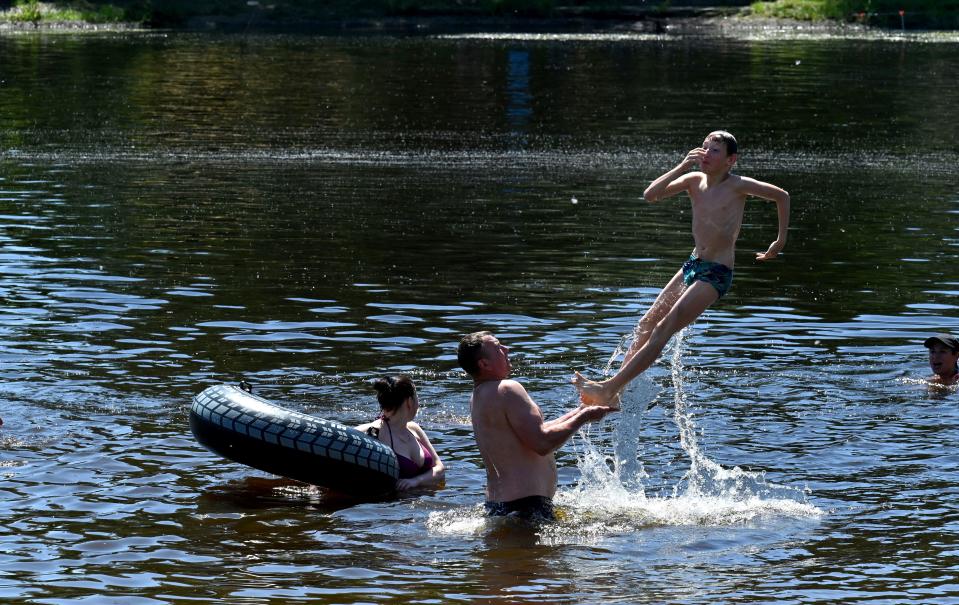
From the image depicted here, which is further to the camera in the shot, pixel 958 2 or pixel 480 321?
pixel 958 2

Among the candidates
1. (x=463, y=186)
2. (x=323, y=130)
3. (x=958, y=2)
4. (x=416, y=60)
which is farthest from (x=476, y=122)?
(x=958, y=2)

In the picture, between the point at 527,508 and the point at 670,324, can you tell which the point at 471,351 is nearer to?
the point at 527,508

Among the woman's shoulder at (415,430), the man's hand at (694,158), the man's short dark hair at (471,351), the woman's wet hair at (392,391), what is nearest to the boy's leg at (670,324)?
the man's hand at (694,158)

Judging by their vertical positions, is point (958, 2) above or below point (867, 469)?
above

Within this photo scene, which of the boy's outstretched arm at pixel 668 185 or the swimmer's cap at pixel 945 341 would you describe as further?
the swimmer's cap at pixel 945 341

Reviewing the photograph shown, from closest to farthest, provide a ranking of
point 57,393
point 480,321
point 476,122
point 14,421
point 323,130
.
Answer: point 14,421 → point 57,393 → point 480,321 → point 323,130 → point 476,122

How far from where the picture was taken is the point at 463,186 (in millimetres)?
29703

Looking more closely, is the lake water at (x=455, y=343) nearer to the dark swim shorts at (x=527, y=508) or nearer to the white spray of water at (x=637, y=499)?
the white spray of water at (x=637, y=499)

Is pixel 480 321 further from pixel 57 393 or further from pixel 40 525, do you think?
pixel 40 525

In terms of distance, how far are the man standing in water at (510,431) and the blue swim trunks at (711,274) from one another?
1901mm

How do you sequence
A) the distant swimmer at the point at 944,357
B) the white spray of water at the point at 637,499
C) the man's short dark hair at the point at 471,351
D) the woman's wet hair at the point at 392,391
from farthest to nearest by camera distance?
the distant swimmer at the point at 944,357
the woman's wet hair at the point at 392,391
the white spray of water at the point at 637,499
the man's short dark hair at the point at 471,351

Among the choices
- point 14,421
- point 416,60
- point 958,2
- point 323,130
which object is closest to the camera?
point 14,421

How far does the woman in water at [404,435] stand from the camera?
12.2 metres

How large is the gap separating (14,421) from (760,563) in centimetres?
737
